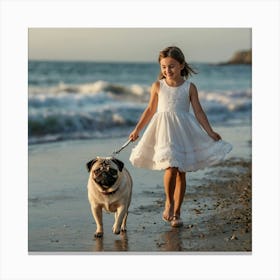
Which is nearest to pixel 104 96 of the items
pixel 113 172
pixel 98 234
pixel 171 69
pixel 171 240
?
pixel 171 69

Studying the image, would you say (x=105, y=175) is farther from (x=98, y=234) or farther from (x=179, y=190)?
(x=179, y=190)

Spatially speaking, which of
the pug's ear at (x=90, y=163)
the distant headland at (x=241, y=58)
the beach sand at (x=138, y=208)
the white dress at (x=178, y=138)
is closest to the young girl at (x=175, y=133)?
the white dress at (x=178, y=138)

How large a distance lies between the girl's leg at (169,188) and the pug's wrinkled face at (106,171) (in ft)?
1.12

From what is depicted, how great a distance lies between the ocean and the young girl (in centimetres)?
40

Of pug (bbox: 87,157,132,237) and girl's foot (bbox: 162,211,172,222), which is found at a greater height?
pug (bbox: 87,157,132,237)

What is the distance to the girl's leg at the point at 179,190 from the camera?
201 inches

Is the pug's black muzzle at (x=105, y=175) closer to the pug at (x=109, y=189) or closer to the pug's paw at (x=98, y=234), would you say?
the pug at (x=109, y=189)

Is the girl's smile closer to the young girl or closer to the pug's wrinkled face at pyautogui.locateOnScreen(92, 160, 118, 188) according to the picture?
the young girl

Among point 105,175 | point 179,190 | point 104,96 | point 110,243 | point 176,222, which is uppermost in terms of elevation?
point 104,96

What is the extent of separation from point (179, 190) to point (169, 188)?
10 cm

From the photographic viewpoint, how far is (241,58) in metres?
5.52

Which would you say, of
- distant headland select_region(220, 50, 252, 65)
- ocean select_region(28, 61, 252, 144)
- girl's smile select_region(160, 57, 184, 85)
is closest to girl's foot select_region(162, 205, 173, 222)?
girl's smile select_region(160, 57, 184, 85)

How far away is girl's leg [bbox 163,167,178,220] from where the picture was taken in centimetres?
499
